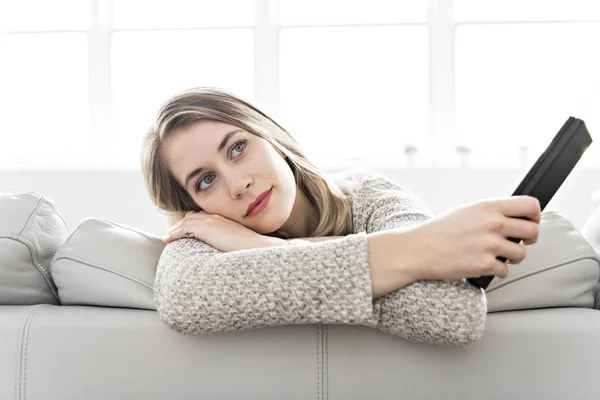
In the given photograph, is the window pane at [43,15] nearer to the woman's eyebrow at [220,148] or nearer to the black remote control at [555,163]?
the woman's eyebrow at [220,148]

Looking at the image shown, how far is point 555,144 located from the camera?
90 centimetres

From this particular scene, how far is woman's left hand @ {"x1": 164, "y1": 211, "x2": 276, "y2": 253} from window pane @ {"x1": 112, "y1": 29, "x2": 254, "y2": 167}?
310 centimetres

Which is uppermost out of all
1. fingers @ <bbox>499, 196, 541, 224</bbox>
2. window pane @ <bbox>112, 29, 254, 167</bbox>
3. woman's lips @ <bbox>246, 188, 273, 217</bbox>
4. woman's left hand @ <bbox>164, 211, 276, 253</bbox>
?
window pane @ <bbox>112, 29, 254, 167</bbox>

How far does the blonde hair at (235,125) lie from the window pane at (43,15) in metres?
3.16

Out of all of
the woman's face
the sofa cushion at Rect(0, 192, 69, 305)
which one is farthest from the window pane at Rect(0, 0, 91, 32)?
the sofa cushion at Rect(0, 192, 69, 305)

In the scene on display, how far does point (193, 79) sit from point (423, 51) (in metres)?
1.45

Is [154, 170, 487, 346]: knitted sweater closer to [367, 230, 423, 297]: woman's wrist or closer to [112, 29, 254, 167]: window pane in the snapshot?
[367, 230, 423, 297]: woman's wrist

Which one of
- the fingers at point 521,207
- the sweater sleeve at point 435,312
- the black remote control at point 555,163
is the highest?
the black remote control at point 555,163

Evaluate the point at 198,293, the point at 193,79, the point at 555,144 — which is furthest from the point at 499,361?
the point at 193,79

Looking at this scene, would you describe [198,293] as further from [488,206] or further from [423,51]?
[423,51]

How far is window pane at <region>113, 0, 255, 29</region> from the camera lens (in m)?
4.17

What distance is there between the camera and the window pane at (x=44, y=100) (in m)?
4.31

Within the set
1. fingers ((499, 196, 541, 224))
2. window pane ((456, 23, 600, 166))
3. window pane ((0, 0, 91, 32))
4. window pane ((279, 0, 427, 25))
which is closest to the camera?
fingers ((499, 196, 541, 224))

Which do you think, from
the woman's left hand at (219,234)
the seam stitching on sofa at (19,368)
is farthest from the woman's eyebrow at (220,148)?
the seam stitching on sofa at (19,368)
